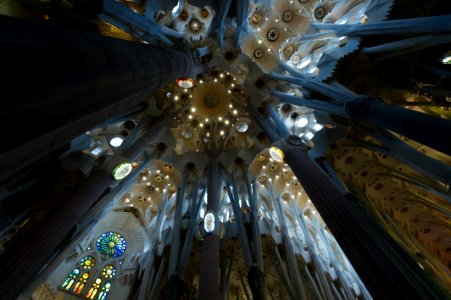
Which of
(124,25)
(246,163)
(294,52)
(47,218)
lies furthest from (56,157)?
(294,52)

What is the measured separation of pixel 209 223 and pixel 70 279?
11396 mm

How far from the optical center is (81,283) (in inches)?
597

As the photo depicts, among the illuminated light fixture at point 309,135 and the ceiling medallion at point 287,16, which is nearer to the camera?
the illuminated light fixture at point 309,135

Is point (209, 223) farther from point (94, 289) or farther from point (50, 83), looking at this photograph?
point (94, 289)

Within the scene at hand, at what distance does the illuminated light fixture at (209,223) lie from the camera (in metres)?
10.1

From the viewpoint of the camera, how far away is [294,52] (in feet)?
57.4

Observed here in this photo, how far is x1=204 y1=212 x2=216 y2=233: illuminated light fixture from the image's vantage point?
33.1 feet

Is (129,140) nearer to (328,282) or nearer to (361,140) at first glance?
A: (361,140)

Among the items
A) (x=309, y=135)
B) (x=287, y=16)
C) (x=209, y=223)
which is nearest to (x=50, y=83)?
(x=209, y=223)

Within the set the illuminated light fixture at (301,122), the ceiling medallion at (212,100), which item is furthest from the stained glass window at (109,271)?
the illuminated light fixture at (301,122)

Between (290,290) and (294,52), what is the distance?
15.2 meters

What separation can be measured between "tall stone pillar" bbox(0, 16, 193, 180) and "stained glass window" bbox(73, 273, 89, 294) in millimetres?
14887

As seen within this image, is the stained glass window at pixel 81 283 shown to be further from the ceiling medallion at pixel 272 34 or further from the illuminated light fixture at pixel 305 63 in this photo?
the ceiling medallion at pixel 272 34

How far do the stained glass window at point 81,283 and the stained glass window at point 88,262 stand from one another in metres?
0.52
